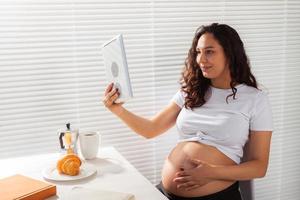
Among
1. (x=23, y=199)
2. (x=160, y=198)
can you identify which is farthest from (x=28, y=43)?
(x=160, y=198)

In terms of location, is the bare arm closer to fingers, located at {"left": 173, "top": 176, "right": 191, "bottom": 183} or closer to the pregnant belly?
the pregnant belly

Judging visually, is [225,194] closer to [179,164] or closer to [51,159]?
[179,164]

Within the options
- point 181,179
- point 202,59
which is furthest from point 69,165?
point 202,59

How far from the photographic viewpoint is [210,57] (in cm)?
169

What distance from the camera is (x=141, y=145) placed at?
6.73 ft

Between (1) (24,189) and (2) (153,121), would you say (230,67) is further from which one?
(1) (24,189)

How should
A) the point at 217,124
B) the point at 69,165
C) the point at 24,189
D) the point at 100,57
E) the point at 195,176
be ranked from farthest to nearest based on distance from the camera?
the point at 100,57, the point at 217,124, the point at 195,176, the point at 69,165, the point at 24,189

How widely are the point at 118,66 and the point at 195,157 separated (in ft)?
1.67

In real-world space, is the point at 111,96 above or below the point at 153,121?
above

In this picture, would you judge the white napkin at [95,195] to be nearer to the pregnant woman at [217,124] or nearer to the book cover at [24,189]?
the book cover at [24,189]

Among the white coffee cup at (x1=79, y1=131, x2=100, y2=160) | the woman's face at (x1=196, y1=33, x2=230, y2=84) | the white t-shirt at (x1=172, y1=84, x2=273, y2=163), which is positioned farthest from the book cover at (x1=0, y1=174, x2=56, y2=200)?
the woman's face at (x1=196, y1=33, x2=230, y2=84)

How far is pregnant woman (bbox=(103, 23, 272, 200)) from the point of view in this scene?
160cm

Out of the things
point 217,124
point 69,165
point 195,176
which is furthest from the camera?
point 217,124

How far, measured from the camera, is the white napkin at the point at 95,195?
1173mm
